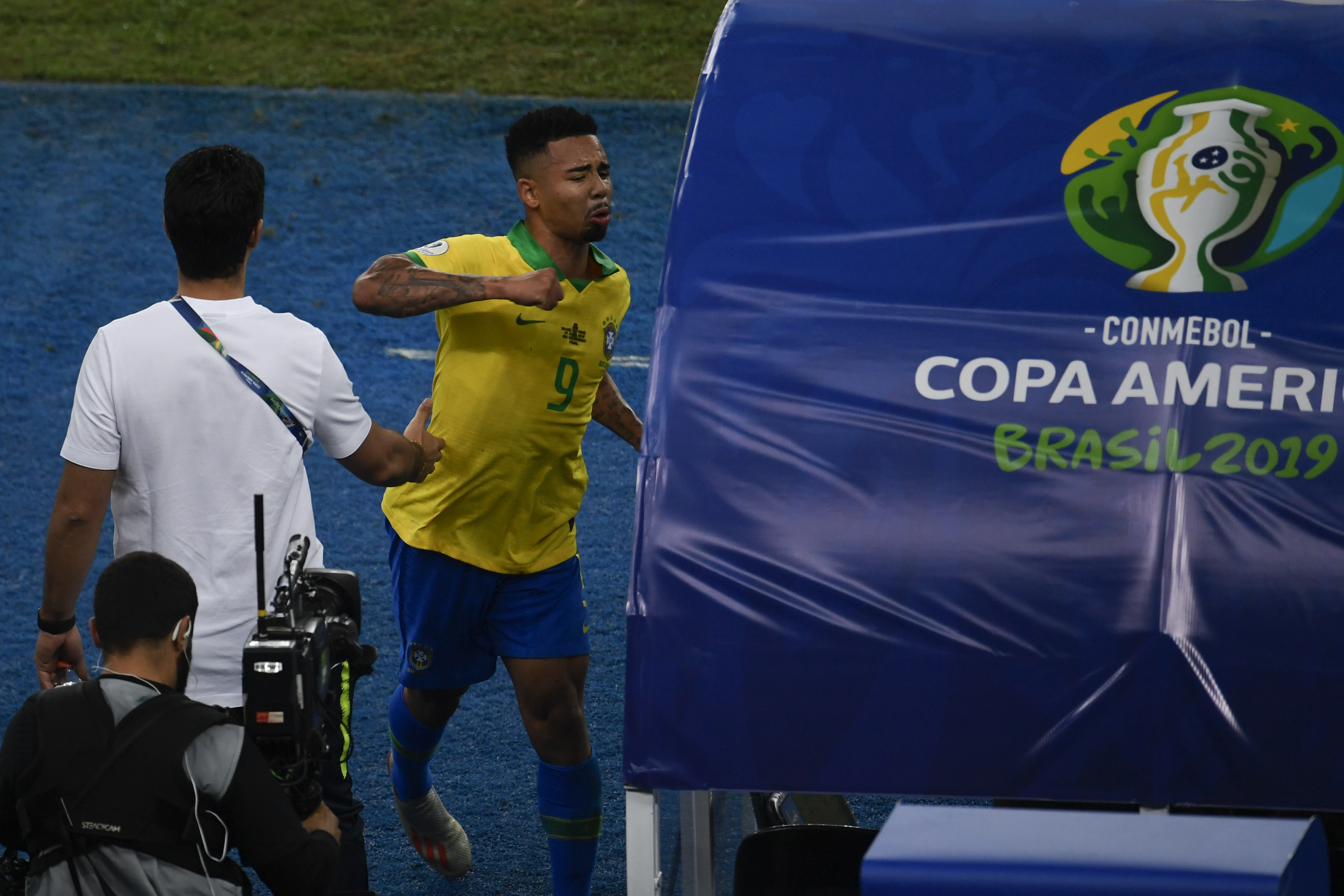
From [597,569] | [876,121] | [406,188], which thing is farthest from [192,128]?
[876,121]

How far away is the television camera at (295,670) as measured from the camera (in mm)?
2398

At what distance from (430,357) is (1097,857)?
6.23m

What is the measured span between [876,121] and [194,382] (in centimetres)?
136

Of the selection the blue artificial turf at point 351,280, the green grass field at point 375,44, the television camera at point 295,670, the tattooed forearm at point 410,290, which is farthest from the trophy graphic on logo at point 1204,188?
the green grass field at point 375,44

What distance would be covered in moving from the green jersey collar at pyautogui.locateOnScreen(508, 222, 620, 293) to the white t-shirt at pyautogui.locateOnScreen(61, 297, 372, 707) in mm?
782

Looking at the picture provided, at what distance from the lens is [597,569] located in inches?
228

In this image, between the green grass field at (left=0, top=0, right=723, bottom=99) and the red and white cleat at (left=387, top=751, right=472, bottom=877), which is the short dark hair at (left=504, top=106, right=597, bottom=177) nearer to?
the red and white cleat at (left=387, top=751, right=472, bottom=877)

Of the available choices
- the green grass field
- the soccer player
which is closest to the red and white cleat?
the soccer player

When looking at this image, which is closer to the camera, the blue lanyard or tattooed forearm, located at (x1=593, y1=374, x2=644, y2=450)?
the blue lanyard

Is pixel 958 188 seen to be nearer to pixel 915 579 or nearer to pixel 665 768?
pixel 915 579

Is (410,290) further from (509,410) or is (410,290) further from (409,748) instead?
(409,748)

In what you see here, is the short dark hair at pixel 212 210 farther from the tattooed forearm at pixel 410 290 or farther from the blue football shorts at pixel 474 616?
the blue football shorts at pixel 474 616

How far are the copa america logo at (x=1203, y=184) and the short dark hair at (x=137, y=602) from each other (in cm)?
163

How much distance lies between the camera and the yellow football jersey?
348cm
